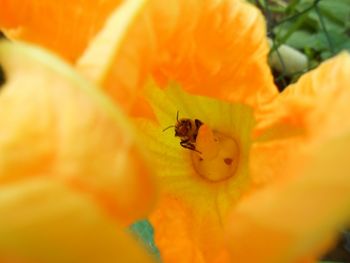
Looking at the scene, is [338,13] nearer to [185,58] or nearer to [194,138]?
[194,138]

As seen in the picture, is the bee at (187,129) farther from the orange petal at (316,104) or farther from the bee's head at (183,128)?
the orange petal at (316,104)

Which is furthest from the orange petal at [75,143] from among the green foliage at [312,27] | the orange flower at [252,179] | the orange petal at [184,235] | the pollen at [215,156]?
the green foliage at [312,27]

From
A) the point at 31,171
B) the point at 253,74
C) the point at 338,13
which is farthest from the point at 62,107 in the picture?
the point at 338,13

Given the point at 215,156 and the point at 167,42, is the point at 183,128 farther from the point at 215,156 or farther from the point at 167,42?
the point at 167,42

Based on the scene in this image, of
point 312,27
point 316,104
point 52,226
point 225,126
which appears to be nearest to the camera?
point 52,226

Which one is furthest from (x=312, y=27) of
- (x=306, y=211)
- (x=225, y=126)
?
(x=306, y=211)

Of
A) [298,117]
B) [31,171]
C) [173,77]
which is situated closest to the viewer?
[31,171]

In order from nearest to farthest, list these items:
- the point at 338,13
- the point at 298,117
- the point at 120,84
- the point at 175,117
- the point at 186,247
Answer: the point at 120,84 < the point at 298,117 < the point at 186,247 < the point at 175,117 < the point at 338,13
